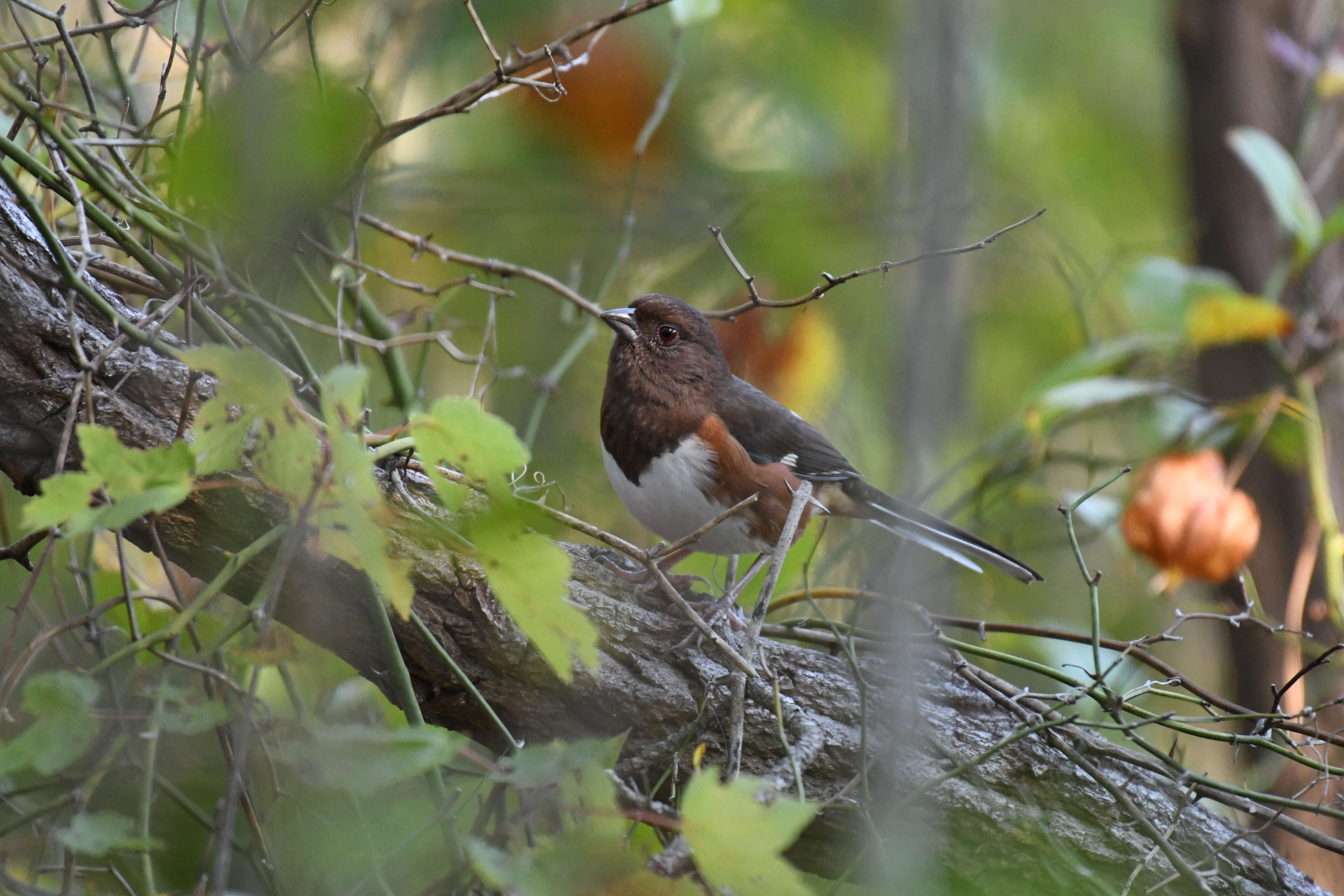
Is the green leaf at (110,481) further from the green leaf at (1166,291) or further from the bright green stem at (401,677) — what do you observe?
the green leaf at (1166,291)

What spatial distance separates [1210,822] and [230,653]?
5.98ft

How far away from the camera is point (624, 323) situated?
9.01 ft

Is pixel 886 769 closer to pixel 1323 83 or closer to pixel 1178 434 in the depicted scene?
pixel 1178 434

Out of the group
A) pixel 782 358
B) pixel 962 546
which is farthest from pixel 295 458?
pixel 782 358

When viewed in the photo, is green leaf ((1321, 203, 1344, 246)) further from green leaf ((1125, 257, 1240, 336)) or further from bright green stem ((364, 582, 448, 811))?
bright green stem ((364, 582, 448, 811))

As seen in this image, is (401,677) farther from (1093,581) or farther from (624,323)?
(624,323)

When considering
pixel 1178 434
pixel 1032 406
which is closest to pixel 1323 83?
pixel 1178 434

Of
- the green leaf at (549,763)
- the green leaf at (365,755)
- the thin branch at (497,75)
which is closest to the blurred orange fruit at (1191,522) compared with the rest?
the thin branch at (497,75)

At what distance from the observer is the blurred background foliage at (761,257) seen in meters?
2.09

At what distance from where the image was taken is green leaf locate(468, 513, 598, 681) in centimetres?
110

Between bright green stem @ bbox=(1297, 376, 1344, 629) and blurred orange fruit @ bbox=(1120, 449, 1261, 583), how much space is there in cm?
20

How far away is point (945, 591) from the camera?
163 centimetres

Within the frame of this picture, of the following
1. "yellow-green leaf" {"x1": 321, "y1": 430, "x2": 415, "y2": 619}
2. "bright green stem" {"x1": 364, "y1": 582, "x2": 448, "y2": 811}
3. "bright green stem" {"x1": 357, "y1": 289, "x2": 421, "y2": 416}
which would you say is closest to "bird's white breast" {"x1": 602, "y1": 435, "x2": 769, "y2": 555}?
"bright green stem" {"x1": 357, "y1": 289, "x2": 421, "y2": 416}

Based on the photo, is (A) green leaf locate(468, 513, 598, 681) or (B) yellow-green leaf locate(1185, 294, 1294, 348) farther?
(B) yellow-green leaf locate(1185, 294, 1294, 348)
